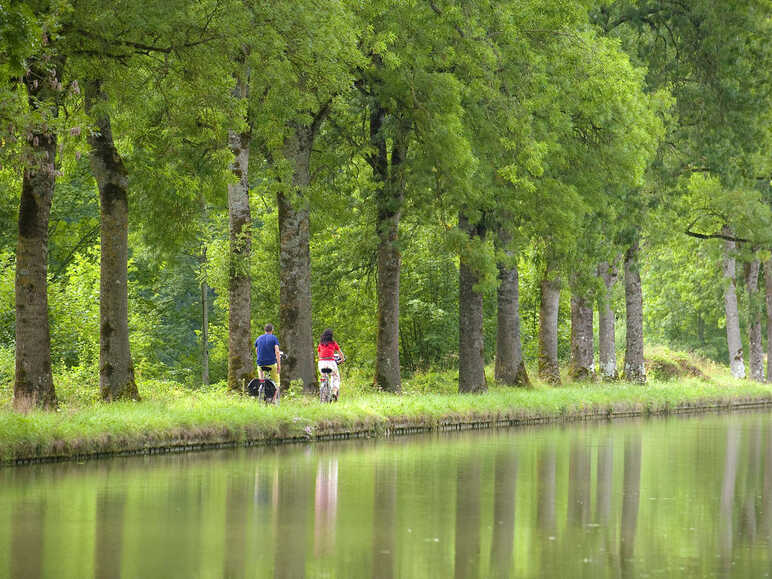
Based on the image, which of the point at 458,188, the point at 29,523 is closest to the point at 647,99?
the point at 458,188

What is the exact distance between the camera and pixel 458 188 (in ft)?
103

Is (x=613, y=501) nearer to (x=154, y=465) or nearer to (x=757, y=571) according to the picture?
(x=757, y=571)

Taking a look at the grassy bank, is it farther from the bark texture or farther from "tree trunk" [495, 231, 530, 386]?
the bark texture

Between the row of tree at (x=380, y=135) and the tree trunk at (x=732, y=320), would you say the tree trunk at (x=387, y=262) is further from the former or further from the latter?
the tree trunk at (x=732, y=320)

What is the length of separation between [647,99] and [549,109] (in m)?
4.23

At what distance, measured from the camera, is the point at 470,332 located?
3650 centimetres

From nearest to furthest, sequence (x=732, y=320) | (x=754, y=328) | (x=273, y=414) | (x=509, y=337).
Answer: (x=273, y=414) < (x=509, y=337) < (x=732, y=320) < (x=754, y=328)

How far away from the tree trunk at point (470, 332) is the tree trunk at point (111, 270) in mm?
12524

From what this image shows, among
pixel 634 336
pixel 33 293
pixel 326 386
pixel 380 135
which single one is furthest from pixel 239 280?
pixel 634 336

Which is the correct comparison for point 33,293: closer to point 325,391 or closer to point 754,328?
point 325,391

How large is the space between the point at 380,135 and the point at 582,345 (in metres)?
15.3

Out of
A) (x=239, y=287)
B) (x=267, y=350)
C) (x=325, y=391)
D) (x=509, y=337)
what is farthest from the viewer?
(x=509, y=337)

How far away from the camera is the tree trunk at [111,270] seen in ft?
84.5

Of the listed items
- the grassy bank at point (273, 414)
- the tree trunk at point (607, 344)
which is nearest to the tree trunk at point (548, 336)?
the grassy bank at point (273, 414)
